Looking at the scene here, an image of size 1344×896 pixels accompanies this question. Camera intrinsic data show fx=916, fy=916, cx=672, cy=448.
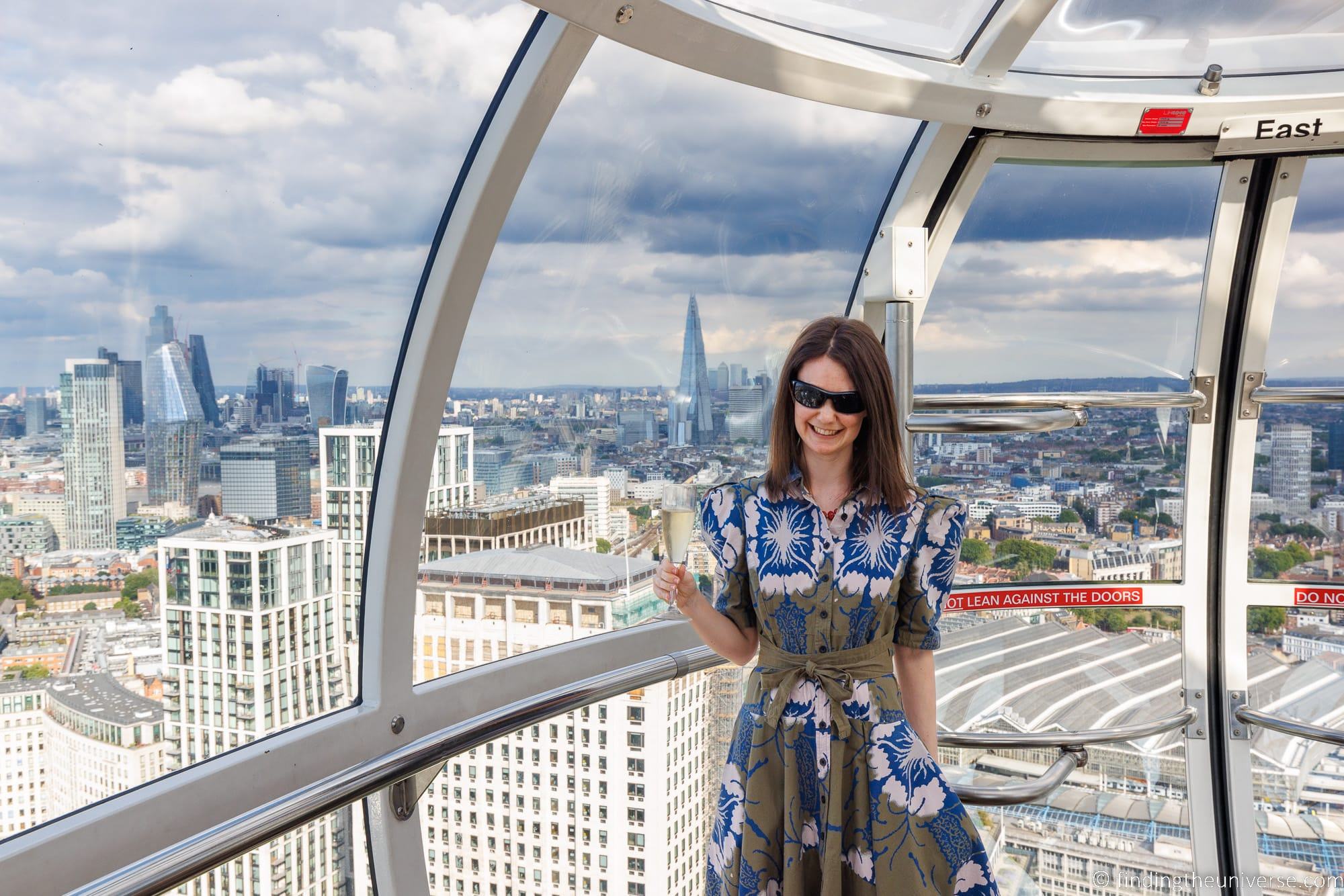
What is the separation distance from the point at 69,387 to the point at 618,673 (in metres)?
1.42

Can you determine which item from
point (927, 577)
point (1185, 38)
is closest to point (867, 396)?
point (927, 577)

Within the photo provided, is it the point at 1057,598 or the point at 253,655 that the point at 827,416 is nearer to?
the point at 253,655

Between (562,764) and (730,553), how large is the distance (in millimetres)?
1111

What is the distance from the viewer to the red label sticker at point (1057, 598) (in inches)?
144

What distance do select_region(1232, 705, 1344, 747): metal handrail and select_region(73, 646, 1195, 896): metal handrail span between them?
22.6 inches

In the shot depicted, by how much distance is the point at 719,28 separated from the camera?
7.49ft

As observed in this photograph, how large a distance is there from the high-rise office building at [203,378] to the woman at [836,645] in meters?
1.07

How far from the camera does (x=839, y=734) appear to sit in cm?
178

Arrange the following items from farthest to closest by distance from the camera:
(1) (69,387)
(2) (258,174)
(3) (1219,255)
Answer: (3) (1219,255) < (2) (258,174) < (1) (69,387)

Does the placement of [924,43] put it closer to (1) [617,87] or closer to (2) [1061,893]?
(1) [617,87]

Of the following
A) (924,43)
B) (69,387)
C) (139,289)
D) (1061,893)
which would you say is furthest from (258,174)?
(1061,893)

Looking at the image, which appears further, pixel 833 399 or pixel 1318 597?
pixel 1318 597

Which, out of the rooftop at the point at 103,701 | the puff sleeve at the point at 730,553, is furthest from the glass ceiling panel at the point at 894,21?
the rooftop at the point at 103,701

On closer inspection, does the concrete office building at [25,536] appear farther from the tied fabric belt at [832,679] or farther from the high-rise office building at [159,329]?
the tied fabric belt at [832,679]
